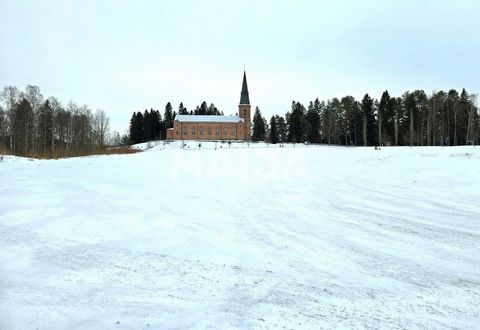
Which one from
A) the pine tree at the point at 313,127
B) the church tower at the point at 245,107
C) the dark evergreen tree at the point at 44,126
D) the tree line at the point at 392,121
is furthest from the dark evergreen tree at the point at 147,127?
the dark evergreen tree at the point at 44,126

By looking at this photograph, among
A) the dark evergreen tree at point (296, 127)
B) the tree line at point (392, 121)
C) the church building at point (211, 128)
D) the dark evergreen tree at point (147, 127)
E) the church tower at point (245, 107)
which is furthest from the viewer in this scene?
the dark evergreen tree at point (147, 127)

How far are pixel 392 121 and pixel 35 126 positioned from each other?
67568 mm

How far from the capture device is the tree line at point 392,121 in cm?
7538

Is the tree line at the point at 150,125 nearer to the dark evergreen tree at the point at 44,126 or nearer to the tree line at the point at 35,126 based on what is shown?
the tree line at the point at 35,126

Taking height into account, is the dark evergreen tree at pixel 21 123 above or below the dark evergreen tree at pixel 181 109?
below

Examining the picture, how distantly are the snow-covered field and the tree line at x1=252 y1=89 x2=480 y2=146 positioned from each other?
61.6 m

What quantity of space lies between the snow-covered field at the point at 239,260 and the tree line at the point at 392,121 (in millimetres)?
61557

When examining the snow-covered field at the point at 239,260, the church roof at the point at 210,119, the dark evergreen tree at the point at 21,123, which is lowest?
the snow-covered field at the point at 239,260

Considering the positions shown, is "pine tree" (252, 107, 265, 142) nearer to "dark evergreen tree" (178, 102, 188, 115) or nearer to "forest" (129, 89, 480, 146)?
"forest" (129, 89, 480, 146)

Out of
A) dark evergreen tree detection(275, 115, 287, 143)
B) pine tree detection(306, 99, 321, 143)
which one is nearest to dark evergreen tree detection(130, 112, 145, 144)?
dark evergreen tree detection(275, 115, 287, 143)

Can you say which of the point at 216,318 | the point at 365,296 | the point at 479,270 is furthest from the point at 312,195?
the point at 216,318

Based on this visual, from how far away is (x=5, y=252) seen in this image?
6.23m

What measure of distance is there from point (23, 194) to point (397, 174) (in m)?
13.7

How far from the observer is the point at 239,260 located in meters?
6.02
